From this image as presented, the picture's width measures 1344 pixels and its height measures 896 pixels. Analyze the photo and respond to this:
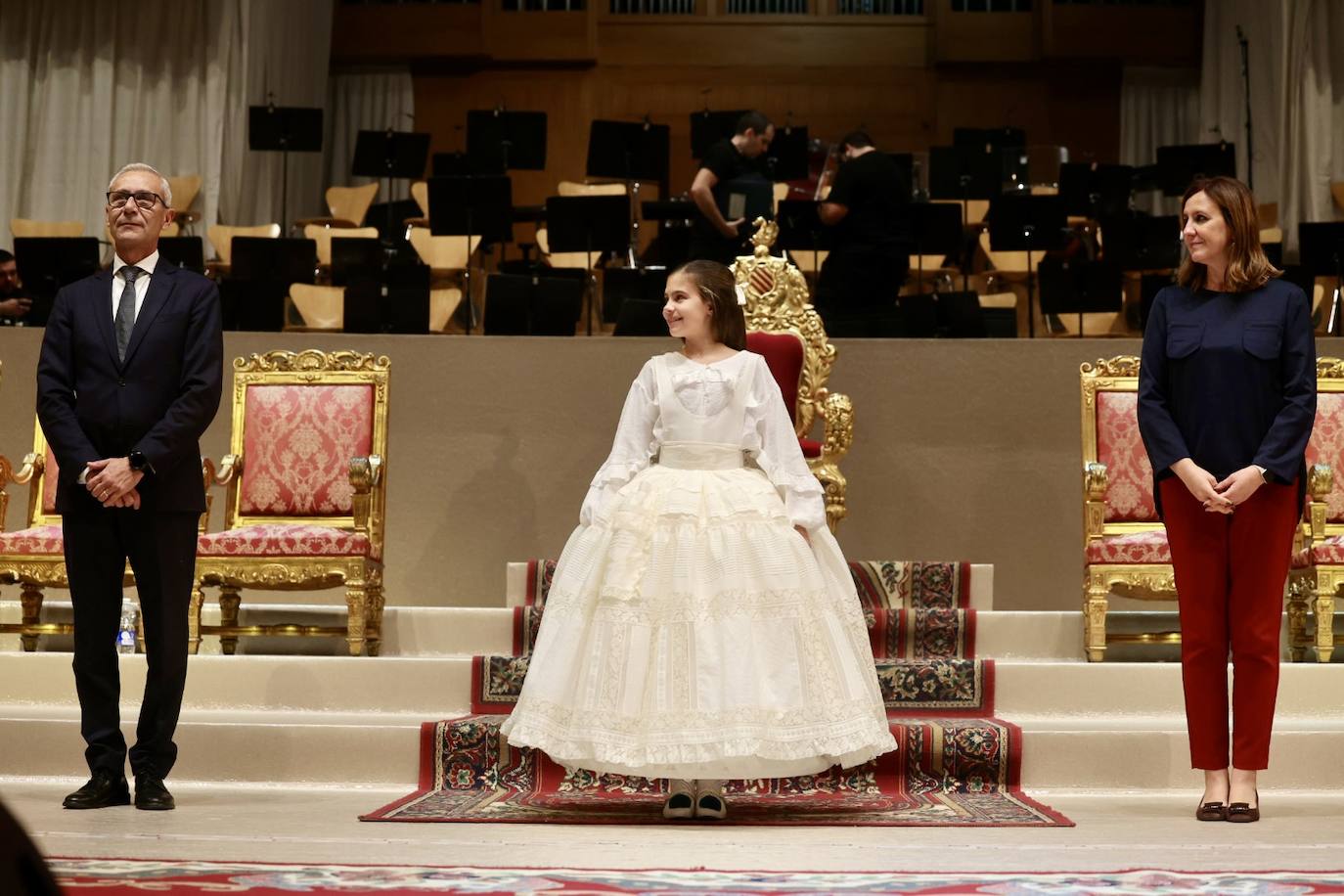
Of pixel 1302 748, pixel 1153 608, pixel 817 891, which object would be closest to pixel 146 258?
pixel 817 891

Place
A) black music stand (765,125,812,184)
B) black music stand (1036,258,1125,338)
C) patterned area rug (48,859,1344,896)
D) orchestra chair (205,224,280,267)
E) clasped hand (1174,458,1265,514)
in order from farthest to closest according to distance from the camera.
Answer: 1. orchestra chair (205,224,280,267)
2. black music stand (765,125,812,184)
3. black music stand (1036,258,1125,338)
4. clasped hand (1174,458,1265,514)
5. patterned area rug (48,859,1344,896)

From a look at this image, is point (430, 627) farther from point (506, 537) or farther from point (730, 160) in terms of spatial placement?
point (730, 160)

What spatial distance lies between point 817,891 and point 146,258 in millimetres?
2252

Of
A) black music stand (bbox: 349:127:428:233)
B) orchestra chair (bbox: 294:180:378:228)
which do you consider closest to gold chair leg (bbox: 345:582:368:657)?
black music stand (bbox: 349:127:428:233)

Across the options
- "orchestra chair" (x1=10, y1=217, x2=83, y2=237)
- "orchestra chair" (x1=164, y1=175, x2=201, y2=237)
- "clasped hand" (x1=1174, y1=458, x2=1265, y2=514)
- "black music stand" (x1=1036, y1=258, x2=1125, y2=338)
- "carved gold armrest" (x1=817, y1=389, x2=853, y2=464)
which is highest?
"orchestra chair" (x1=164, y1=175, x2=201, y2=237)

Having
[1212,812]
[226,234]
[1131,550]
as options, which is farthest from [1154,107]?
[1212,812]

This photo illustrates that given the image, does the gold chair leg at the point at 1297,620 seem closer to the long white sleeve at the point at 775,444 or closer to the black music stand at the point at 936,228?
the long white sleeve at the point at 775,444

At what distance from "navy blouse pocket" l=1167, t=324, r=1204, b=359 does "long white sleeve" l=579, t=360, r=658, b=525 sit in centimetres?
121

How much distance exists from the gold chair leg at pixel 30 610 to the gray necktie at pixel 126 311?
Answer: 69.9 inches

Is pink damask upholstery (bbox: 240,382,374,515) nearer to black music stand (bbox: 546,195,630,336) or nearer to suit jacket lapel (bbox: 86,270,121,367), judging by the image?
suit jacket lapel (bbox: 86,270,121,367)

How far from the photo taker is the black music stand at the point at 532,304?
7316 mm

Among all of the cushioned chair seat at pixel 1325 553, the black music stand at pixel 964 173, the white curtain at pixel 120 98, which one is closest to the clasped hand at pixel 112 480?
the cushioned chair seat at pixel 1325 553

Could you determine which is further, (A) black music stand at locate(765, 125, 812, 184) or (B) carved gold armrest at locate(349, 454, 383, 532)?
(A) black music stand at locate(765, 125, 812, 184)

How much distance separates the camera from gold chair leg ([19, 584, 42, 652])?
17.5 ft
